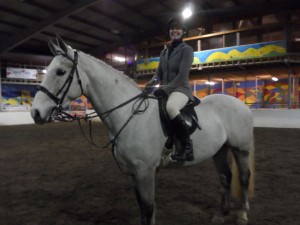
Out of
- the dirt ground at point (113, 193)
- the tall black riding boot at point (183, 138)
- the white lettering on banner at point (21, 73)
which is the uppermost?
the white lettering on banner at point (21, 73)

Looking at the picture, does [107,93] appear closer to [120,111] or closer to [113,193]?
[120,111]

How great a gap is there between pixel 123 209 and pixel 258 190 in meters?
2.32

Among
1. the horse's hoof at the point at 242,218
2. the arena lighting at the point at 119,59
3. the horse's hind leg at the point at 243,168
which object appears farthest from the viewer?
the arena lighting at the point at 119,59

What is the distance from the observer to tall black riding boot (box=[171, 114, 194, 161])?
240 cm

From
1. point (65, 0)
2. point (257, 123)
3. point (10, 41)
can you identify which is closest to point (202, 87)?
point (257, 123)

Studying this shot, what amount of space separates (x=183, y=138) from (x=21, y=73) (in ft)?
76.9

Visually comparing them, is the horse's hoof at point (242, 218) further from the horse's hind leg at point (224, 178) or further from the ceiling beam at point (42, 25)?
the ceiling beam at point (42, 25)

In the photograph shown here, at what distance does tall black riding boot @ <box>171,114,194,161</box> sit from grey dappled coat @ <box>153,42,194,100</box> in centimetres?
35

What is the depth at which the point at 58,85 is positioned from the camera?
2.12m

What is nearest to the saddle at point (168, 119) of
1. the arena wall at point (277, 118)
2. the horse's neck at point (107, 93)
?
the horse's neck at point (107, 93)

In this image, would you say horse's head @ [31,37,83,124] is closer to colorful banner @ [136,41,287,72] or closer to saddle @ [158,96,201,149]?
saddle @ [158,96,201,149]

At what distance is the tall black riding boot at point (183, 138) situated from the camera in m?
2.40

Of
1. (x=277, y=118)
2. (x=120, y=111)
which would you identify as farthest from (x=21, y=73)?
(x=120, y=111)

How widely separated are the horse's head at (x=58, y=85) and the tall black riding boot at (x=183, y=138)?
1.07 m
